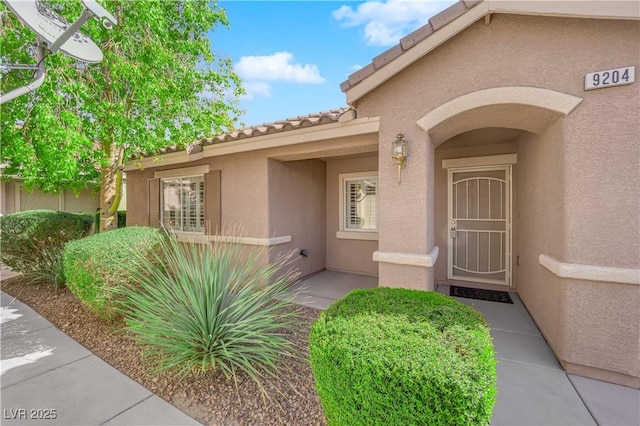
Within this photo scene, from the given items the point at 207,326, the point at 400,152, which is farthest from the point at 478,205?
the point at 207,326

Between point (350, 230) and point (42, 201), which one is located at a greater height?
point (42, 201)

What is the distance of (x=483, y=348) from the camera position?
89.7 inches

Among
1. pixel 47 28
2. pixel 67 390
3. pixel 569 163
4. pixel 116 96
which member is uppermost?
pixel 116 96

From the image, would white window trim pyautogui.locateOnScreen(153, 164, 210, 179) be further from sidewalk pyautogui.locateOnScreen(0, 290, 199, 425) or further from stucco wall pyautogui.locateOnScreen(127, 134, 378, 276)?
sidewalk pyautogui.locateOnScreen(0, 290, 199, 425)

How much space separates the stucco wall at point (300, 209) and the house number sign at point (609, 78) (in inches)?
243

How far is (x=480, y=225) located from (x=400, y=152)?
4108mm

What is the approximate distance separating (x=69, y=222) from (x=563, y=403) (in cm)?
1244

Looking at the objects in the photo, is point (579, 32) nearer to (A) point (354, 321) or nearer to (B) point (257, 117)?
(A) point (354, 321)

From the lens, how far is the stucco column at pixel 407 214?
16.4 feet

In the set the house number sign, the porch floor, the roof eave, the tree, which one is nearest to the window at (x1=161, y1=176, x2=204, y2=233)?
the tree

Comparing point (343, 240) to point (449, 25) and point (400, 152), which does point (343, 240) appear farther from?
point (449, 25)

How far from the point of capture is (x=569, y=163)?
386 centimetres

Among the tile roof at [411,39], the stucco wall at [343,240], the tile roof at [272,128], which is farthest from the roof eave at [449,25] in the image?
the stucco wall at [343,240]

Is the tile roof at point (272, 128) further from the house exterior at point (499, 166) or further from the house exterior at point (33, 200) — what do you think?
the house exterior at point (33, 200)
